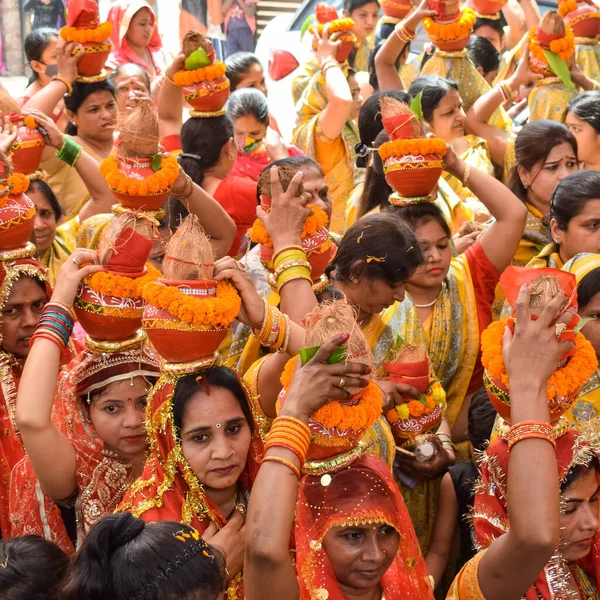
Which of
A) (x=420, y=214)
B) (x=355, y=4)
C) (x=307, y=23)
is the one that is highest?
(x=420, y=214)

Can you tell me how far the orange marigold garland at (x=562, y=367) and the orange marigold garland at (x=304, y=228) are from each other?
0.97 m

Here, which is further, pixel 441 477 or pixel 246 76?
pixel 246 76

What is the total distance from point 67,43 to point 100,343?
2.62m

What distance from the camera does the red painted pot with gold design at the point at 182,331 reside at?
2830 mm

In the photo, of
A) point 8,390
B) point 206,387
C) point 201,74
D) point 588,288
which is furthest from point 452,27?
point 206,387

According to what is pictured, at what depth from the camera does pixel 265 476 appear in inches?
94.2

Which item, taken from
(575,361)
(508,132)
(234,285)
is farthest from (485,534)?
(508,132)

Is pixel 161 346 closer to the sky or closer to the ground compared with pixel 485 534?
closer to the sky

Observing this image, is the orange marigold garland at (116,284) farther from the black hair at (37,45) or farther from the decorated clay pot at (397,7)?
the decorated clay pot at (397,7)

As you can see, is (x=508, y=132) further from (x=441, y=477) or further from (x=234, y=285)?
(x=234, y=285)

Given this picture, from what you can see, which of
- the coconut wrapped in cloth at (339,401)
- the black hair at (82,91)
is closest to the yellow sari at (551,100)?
the black hair at (82,91)

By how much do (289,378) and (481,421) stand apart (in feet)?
4.33

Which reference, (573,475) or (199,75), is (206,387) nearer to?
(573,475)

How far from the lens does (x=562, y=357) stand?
101 inches
